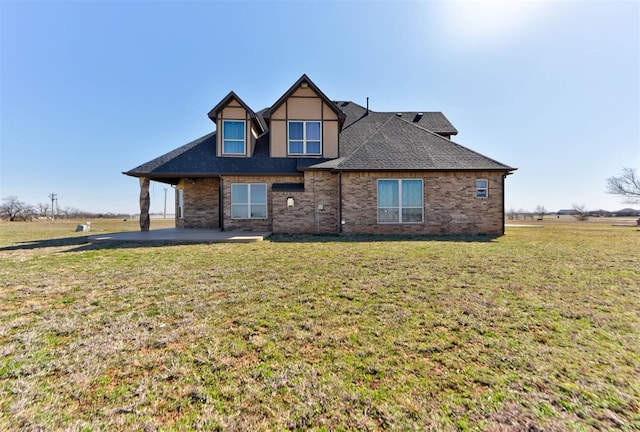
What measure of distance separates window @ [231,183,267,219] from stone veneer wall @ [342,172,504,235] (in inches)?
164

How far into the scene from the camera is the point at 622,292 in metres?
4.52

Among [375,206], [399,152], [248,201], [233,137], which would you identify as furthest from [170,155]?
[399,152]

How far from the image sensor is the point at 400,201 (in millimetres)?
12492

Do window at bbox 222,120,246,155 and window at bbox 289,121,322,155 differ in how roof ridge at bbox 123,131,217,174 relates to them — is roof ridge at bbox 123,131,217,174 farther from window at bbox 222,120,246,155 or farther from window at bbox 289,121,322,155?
window at bbox 289,121,322,155

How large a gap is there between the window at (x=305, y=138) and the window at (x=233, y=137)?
8.58 feet

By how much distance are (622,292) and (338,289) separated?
490 cm

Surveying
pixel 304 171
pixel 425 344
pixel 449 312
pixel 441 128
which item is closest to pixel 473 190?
pixel 441 128

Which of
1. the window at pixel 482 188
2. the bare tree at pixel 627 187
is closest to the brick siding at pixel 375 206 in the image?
the window at pixel 482 188

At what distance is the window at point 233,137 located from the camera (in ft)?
45.6

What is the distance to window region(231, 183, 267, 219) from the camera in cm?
1328

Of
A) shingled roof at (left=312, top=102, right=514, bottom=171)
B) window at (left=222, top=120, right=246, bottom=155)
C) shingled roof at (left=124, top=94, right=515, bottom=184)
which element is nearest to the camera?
shingled roof at (left=312, top=102, right=514, bottom=171)

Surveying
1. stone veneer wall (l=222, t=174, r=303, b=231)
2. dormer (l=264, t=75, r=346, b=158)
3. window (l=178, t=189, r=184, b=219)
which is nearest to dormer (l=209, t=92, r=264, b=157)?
dormer (l=264, t=75, r=346, b=158)

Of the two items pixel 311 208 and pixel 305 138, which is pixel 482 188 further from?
pixel 305 138

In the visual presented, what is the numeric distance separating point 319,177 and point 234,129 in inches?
214
